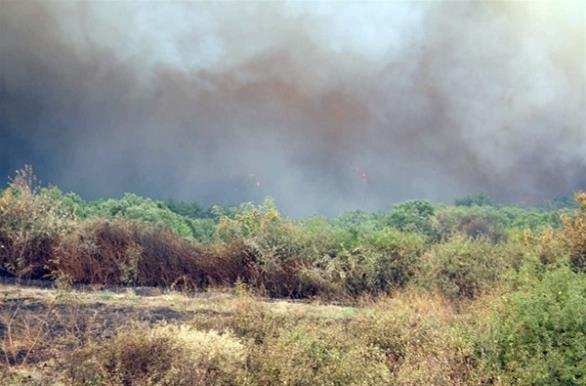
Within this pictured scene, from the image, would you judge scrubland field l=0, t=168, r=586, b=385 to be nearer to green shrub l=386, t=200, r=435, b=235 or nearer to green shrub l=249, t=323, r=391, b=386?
green shrub l=249, t=323, r=391, b=386

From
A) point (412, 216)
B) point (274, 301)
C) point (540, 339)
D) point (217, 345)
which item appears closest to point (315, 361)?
point (217, 345)

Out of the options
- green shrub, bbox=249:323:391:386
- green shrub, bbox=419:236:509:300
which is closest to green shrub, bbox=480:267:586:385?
green shrub, bbox=249:323:391:386

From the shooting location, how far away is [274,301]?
1311 centimetres

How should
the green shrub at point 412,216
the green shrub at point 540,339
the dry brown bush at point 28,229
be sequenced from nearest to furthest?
the green shrub at point 540,339 → the dry brown bush at point 28,229 → the green shrub at point 412,216

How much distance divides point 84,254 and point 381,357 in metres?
7.98

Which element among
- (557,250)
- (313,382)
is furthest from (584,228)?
(313,382)

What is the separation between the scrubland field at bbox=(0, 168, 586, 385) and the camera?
7562 mm

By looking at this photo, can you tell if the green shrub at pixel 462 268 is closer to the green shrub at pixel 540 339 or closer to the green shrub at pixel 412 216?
the green shrub at pixel 540 339

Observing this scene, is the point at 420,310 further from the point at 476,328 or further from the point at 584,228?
the point at 584,228

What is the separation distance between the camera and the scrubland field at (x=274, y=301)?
24.8 feet

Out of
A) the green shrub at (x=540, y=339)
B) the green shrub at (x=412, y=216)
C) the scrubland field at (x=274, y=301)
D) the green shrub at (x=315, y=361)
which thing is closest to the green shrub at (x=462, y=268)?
the scrubland field at (x=274, y=301)

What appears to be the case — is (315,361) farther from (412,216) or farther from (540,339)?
(412,216)

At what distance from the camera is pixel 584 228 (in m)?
13.4

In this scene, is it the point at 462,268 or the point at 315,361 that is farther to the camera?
the point at 462,268
